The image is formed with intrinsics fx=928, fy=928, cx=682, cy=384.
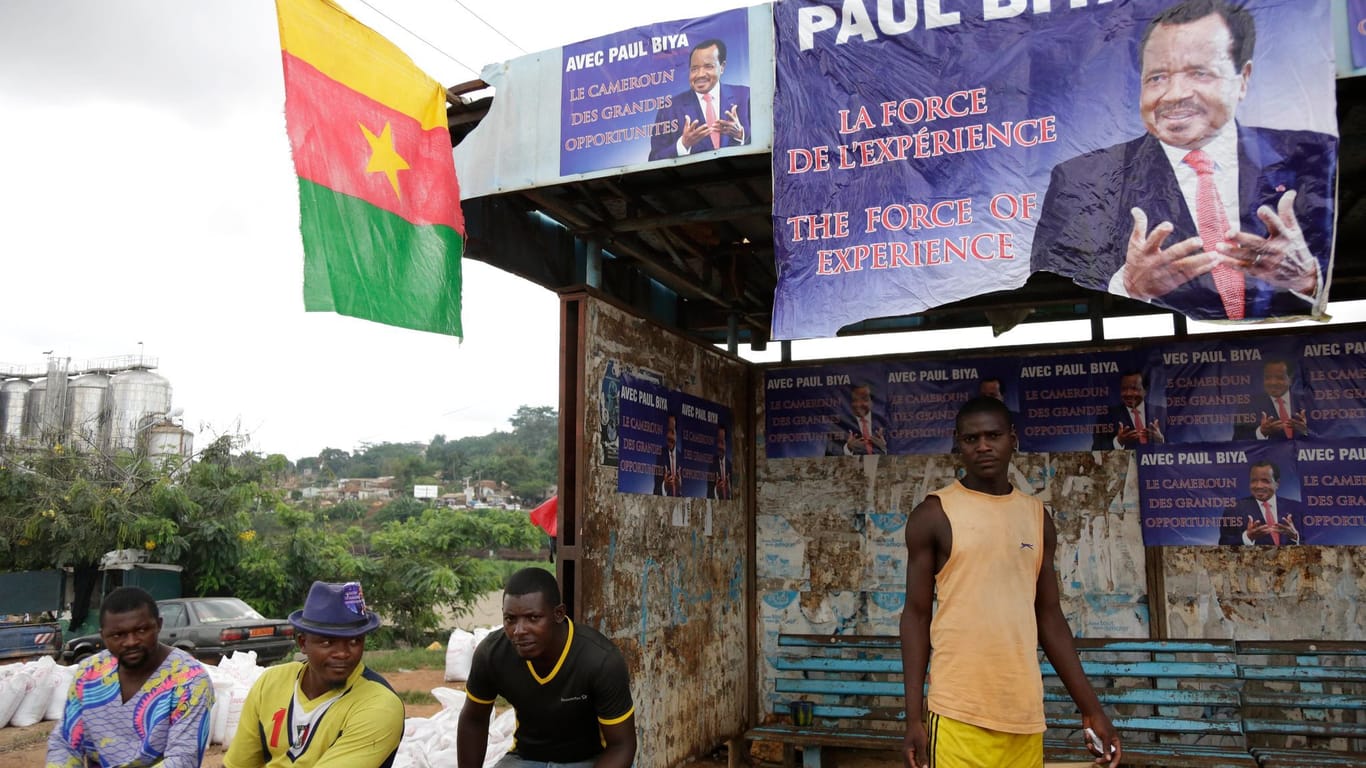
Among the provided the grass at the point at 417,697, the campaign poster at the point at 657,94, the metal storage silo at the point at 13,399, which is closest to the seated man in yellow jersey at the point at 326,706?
the campaign poster at the point at 657,94

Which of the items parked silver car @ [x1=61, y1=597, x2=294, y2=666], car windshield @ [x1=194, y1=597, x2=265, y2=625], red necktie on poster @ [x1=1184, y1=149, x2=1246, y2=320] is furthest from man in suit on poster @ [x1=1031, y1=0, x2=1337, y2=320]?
car windshield @ [x1=194, y1=597, x2=265, y2=625]

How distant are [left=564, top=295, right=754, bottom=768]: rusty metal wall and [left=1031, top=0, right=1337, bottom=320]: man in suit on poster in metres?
2.54

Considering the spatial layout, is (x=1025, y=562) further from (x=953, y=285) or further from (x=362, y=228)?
(x=362, y=228)

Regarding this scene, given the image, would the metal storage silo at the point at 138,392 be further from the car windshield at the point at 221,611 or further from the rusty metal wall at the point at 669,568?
the rusty metal wall at the point at 669,568

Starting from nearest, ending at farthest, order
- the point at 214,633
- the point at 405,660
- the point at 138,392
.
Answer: the point at 214,633 < the point at 405,660 < the point at 138,392

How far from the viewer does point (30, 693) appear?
9.44 meters

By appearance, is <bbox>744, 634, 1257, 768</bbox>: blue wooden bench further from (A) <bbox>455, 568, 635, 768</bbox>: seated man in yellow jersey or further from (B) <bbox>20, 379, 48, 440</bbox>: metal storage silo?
(B) <bbox>20, 379, 48, 440</bbox>: metal storage silo

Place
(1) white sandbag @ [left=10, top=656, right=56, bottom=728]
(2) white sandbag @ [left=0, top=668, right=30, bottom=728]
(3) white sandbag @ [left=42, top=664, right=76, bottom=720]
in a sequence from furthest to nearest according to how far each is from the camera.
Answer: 1. (3) white sandbag @ [left=42, top=664, right=76, bottom=720]
2. (1) white sandbag @ [left=10, top=656, right=56, bottom=728]
3. (2) white sandbag @ [left=0, top=668, right=30, bottom=728]

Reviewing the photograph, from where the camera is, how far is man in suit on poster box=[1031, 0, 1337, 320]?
396 cm

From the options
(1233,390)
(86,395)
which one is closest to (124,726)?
(1233,390)

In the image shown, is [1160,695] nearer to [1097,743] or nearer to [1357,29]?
[1097,743]

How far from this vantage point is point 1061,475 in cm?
679

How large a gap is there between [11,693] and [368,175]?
25.9 ft

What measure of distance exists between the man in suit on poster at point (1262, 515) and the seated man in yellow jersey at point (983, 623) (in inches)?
145
